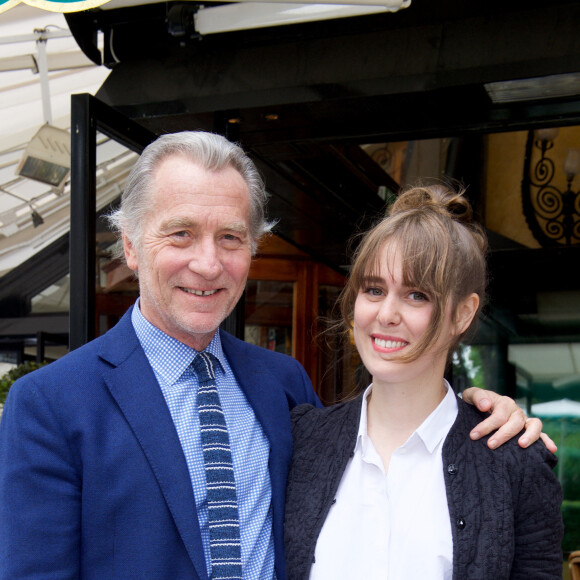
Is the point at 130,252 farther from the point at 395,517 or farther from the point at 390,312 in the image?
the point at 395,517

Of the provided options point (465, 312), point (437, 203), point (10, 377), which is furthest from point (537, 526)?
point (10, 377)

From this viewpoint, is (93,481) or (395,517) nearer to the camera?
(93,481)

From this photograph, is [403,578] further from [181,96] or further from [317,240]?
[317,240]

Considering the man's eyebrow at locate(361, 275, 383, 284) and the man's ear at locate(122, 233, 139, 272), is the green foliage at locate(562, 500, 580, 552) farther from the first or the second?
the man's ear at locate(122, 233, 139, 272)

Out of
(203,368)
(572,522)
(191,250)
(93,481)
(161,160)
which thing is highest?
(161,160)

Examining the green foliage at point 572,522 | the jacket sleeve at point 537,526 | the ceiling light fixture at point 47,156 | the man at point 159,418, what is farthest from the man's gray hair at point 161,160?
the green foliage at point 572,522

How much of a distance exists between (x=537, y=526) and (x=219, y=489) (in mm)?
651

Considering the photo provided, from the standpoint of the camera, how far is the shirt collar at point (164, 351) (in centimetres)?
173

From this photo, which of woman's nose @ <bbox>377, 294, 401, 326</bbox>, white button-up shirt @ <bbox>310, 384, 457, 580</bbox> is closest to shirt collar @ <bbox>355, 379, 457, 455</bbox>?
white button-up shirt @ <bbox>310, 384, 457, 580</bbox>

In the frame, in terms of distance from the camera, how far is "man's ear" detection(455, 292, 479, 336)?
68.4 inches

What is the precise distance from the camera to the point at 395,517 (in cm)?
164

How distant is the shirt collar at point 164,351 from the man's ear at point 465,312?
0.59 metres

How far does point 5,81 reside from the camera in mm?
3742

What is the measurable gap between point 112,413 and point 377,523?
600mm
